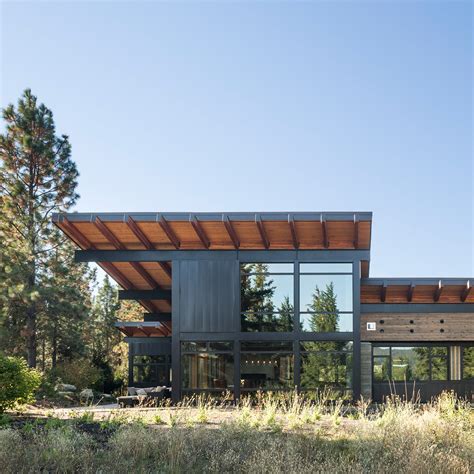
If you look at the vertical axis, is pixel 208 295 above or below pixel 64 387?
above

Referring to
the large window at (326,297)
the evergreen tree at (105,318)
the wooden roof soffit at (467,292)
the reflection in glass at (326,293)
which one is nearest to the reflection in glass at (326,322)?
the large window at (326,297)

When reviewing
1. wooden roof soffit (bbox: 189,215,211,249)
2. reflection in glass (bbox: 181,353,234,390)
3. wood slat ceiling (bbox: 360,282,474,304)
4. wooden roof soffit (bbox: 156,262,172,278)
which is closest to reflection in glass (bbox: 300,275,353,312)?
wood slat ceiling (bbox: 360,282,474,304)

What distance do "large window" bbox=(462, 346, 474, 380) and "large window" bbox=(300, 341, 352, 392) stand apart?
208 inches

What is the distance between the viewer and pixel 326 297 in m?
20.0

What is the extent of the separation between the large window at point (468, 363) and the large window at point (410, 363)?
0.56 meters

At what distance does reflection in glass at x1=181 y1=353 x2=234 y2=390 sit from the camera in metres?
19.7

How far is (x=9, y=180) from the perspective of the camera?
27109 mm

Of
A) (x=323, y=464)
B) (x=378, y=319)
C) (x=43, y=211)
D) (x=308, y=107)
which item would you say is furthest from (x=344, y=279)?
(x=43, y=211)

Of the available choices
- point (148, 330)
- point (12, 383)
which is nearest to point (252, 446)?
point (12, 383)

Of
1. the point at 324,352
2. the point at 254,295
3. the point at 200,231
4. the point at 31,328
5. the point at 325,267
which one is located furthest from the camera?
the point at 31,328

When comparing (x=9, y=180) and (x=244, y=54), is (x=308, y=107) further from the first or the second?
(x=9, y=180)

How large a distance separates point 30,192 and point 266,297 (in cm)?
1253

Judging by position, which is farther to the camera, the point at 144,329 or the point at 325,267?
the point at 144,329

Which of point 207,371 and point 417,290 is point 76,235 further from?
point 417,290
